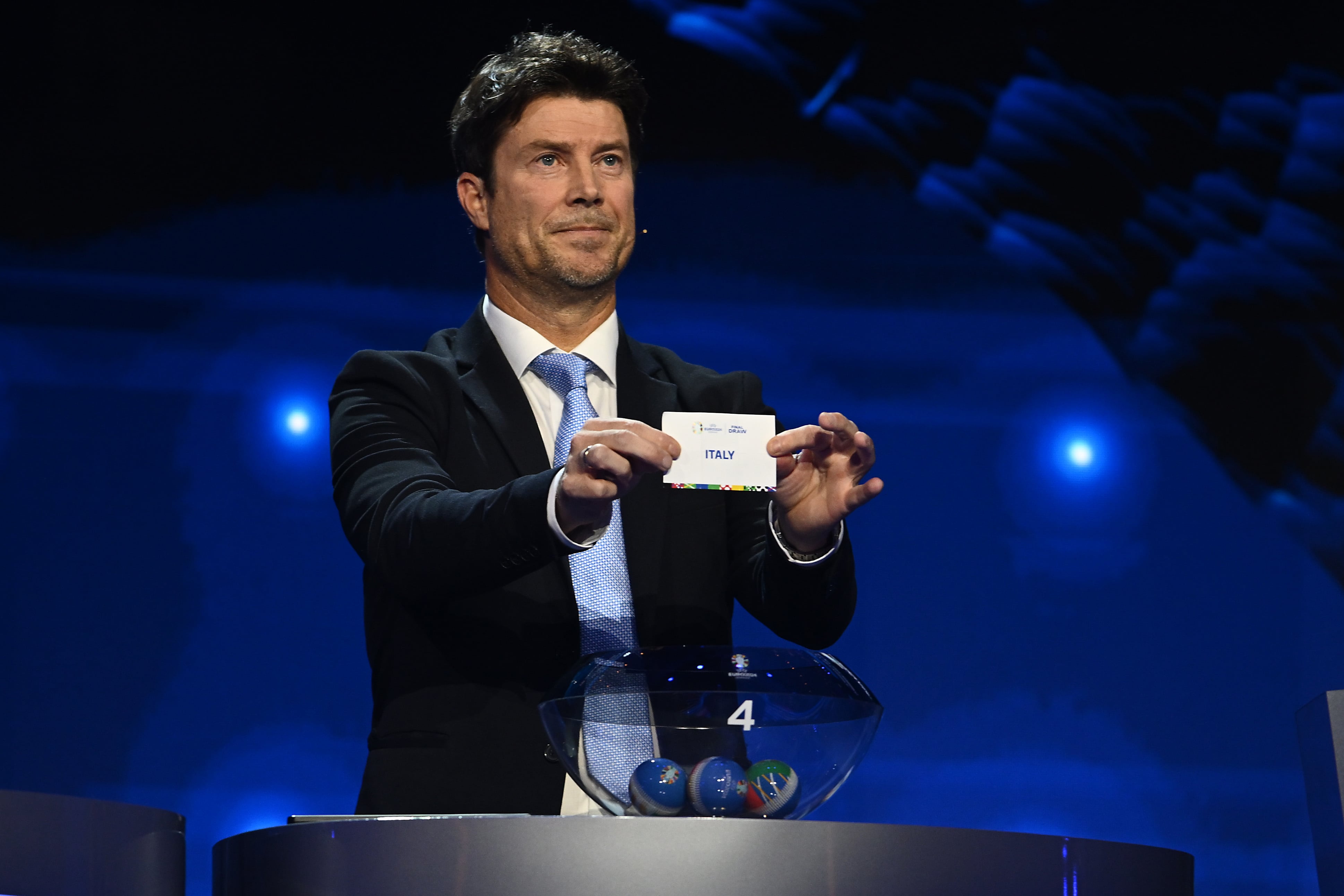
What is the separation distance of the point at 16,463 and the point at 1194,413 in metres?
2.57

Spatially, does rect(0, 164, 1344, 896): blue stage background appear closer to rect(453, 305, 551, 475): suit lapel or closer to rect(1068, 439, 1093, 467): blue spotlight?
rect(1068, 439, 1093, 467): blue spotlight

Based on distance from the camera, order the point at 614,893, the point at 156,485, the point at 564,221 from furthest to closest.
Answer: the point at 156,485, the point at 564,221, the point at 614,893

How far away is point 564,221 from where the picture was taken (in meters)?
1.69

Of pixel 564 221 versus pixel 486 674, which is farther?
pixel 564 221

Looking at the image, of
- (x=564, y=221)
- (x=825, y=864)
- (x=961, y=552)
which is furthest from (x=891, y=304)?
(x=825, y=864)

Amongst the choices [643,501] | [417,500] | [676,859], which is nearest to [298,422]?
[643,501]

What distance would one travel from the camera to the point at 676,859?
90 centimetres

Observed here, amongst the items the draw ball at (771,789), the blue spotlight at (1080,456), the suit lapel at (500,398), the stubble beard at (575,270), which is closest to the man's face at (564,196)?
the stubble beard at (575,270)

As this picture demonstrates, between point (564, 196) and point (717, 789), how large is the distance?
0.89 meters

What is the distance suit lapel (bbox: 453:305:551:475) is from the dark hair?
0.21 metres

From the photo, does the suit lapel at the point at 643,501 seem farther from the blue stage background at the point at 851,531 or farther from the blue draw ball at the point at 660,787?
the blue stage background at the point at 851,531

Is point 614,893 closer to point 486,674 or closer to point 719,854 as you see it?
point 719,854

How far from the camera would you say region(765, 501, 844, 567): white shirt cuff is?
1.46 meters

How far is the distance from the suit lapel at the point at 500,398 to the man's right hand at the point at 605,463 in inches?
13.8
